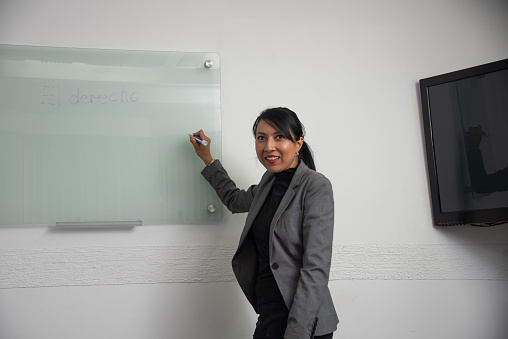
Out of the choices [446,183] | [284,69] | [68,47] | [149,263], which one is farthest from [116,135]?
[446,183]

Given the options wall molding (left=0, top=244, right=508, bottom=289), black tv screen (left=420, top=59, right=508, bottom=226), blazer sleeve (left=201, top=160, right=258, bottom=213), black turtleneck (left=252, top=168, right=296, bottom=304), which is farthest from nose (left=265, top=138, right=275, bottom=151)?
black tv screen (left=420, top=59, right=508, bottom=226)

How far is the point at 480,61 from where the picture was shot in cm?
233

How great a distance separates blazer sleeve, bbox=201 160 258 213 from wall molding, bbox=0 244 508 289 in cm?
23

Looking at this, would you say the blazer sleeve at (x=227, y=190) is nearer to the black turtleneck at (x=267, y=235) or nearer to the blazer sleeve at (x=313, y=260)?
the black turtleneck at (x=267, y=235)

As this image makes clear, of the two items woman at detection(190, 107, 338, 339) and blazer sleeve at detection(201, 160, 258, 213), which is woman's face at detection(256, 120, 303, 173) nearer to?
woman at detection(190, 107, 338, 339)

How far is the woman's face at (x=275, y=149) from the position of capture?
162 centimetres

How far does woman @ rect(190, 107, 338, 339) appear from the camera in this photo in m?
1.44

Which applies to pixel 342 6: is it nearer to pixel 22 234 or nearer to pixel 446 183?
pixel 446 183

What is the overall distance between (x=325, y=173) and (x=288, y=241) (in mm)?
707

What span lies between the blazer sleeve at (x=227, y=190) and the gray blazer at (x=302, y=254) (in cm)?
23

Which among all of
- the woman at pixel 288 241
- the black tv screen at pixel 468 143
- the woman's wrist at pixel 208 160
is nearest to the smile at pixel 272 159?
the woman at pixel 288 241

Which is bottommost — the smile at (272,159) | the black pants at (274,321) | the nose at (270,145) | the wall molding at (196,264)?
the black pants at (274,321)

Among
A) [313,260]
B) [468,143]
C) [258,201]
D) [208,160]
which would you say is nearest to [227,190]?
[208,160]

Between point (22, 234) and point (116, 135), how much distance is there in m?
0.57
